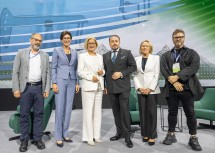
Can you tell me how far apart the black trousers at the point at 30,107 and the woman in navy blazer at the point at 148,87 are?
129 centimetres

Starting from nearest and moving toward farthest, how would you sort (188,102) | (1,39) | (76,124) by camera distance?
(188,102), (76,124), (1,39)

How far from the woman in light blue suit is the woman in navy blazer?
2.90 ft

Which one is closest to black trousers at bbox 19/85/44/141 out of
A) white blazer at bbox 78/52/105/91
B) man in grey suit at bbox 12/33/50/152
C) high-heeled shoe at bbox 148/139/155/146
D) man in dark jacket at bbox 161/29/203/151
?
man in grey suit at bbox 12/33/50/152

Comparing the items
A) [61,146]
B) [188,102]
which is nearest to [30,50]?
[61,146]

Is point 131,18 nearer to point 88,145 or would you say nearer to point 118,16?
point 118,16

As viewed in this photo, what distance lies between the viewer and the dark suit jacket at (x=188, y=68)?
9.66ft

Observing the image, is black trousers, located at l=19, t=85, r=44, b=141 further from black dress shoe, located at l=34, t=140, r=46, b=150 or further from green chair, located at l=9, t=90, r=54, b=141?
green chair, located at l=9, t=90, r=54, b=141

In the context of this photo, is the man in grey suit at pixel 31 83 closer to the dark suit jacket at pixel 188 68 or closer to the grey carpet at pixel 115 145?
the grey carpet at pixel 115 145

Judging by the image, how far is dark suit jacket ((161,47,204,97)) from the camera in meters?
2.95

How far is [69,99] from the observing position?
3.29 m

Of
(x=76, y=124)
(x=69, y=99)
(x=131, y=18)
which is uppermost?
(x=131, y=18)

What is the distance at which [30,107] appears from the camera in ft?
10.1

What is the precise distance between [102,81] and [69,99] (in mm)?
507

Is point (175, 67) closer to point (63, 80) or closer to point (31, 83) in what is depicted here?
point (63, 80)
